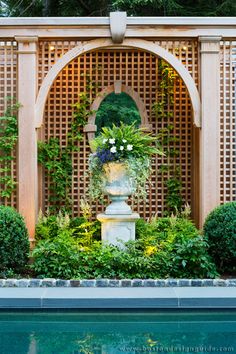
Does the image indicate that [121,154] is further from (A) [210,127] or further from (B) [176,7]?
(B) [176,7]

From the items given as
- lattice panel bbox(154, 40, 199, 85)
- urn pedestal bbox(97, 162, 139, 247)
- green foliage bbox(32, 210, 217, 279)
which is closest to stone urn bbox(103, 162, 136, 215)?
urn pedestal bbox(97, 162, 139, 247)

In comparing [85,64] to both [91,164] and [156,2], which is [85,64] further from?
[156,2]

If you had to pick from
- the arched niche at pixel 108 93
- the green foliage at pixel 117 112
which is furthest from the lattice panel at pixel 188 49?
the green foliage at pixel 117 112

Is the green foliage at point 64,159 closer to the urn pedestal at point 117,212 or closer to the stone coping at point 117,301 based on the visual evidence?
the urn pedestal at point 117,212

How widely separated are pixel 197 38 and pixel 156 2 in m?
5.57

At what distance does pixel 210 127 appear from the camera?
822cm

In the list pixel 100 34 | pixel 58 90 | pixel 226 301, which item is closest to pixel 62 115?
pixel 58 90

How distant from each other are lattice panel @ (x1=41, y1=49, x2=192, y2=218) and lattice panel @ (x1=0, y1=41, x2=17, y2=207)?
1.17 metres

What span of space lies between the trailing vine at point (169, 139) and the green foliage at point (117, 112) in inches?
195

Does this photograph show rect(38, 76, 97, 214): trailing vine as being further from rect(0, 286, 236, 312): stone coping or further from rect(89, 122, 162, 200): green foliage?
rect(0, 286, 236, 312): stone coping

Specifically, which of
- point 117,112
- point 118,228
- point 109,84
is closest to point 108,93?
point 109,84

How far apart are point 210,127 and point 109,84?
2.22m

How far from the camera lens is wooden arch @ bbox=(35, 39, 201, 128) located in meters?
8.27

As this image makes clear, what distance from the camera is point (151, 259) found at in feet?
22.8
